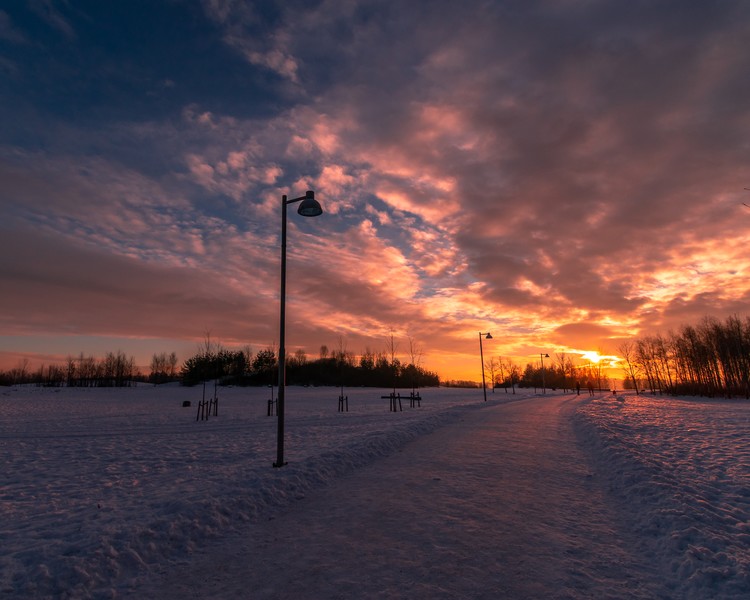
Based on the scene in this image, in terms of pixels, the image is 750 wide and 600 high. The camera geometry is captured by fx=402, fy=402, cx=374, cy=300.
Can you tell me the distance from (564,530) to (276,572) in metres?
4.49

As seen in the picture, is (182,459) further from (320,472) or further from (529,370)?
(529,370)

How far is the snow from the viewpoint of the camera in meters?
4.90

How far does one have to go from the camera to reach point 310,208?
11672 millimetres

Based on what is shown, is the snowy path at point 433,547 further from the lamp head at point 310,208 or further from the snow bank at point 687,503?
the lamp head at point 310,208

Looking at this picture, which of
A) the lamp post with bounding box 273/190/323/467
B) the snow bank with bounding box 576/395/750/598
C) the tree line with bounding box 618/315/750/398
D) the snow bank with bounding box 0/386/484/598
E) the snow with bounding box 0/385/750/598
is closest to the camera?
the snow with bounding box 0/385/750/598

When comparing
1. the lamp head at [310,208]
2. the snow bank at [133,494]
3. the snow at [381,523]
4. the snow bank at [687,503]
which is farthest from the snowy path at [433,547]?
the lamp head at [310,208]

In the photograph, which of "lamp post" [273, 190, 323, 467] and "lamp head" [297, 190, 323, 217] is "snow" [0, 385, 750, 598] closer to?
"lamp post" [273, 190, 323, 467]

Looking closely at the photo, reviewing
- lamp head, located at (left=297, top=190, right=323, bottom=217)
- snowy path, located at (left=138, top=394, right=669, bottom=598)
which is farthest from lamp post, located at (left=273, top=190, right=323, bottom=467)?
snowy path, located at (left=138, top=394, right=669, bottom=598)

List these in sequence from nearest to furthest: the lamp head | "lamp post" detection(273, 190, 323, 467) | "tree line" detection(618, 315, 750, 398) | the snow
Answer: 1. the snow
2. "lamp post" detection(273, 190, 323, 467)
3. the lamp head
4. "tree line" detection(618, 315, 750, 398)

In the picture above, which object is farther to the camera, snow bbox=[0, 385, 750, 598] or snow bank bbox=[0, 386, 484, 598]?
snow bank bbox=[0, 386, 484, 598]

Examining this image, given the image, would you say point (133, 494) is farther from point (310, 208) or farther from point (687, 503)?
point (687, 503)

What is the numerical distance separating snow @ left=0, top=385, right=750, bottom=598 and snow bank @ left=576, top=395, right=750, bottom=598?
37 mm

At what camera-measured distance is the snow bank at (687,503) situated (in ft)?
16.6

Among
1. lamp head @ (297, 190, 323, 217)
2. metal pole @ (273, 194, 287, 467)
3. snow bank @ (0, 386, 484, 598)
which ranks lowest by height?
snow bank @ (0, 386, 484, 598)
